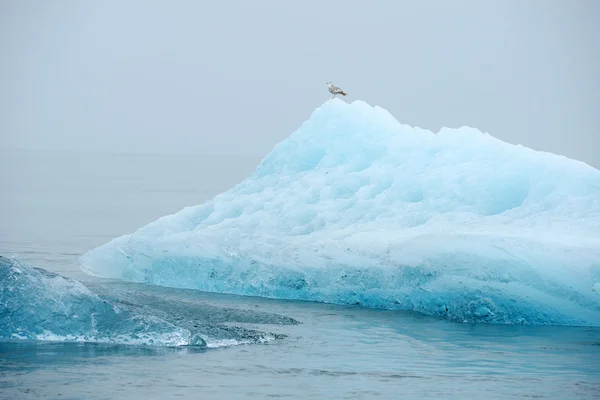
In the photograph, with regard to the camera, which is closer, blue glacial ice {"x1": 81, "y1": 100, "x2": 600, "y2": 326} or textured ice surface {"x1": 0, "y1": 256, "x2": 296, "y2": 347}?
textured ice surface {"x1": 0, "y1": 256, "x2": 296, "y2": 347}

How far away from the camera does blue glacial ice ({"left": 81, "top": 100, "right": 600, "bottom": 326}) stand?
1639 cm

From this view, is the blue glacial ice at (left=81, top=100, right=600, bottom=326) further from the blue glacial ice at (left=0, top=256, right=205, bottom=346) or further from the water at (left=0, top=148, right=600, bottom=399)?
the blue glacial ice at (left=0, top=256, right=205, bottom=346)

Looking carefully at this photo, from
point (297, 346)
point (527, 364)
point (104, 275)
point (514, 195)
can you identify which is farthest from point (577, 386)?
point (104, 275)

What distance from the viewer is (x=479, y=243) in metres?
16.7

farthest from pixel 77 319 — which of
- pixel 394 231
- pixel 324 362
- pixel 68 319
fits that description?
pixel 394 231

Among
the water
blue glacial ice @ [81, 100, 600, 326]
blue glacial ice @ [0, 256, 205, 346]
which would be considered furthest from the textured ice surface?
blue glacial ice @ [81, 100, 600, 326]

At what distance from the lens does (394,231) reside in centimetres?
1834

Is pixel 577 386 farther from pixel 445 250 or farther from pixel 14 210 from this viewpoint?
pixel 14 210

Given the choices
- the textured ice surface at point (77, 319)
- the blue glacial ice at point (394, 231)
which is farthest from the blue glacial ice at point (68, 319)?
the blue glacial ice at point (394, 231)

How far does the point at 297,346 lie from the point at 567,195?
237 inches

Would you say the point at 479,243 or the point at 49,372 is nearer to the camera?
the point at 49,372

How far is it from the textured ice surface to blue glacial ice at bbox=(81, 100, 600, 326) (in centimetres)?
348

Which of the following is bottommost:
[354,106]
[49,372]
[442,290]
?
[49,372]

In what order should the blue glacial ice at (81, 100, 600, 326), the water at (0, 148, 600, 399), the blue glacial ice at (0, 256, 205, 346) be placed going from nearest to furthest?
the water at (0, 148, 600, 399) → the blue glacial ice at (0, 256, 205, 346) → the blue glacial ice at (81, 100, 600, 326)
